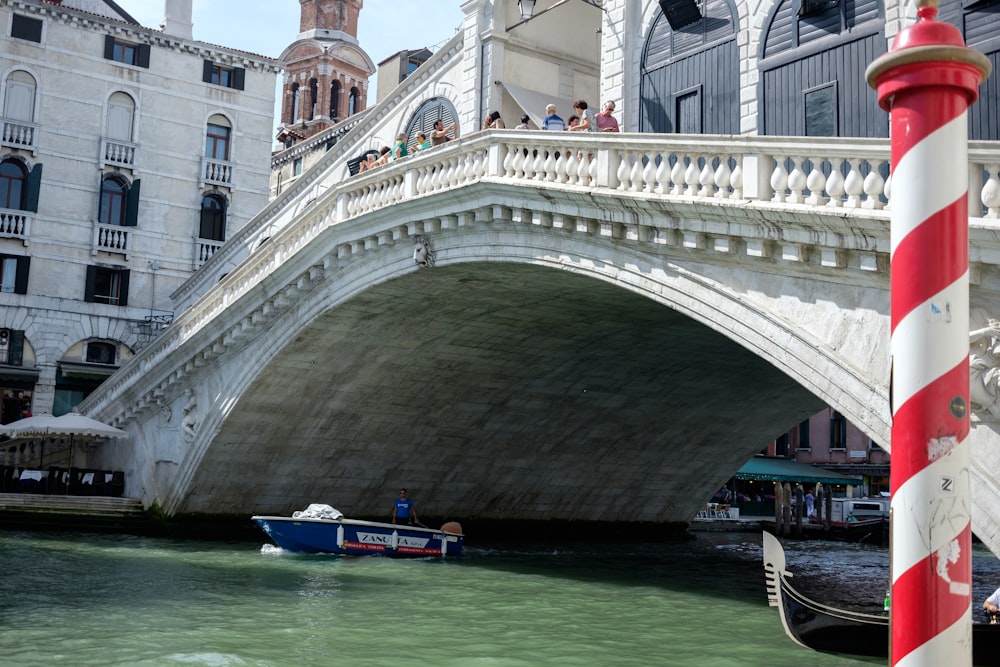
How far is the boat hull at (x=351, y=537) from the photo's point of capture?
1570cm

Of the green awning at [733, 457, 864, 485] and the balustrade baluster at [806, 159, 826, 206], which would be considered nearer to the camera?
the balustrade baluster at [806, 159, 826, 206]

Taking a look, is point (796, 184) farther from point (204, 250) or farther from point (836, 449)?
point (836, 449)

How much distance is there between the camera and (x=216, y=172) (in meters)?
26.0

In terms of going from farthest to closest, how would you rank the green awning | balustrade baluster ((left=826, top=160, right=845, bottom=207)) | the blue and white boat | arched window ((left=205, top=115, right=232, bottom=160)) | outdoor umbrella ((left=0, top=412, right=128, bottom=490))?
1. the green awning
2. arched window ((left=205, top=115, right=232, bottom=160))
3. outdoor umbrella ((left=0, top=412, right=128, bottom=490))
4. the blue and white boat
5. balustrade baluster ((left=826, top=160, right=845, bottom=207))

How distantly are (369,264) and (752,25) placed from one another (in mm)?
5769

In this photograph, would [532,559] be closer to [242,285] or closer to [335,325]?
[335,325]

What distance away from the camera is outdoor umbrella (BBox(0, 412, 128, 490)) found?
61.6 ft

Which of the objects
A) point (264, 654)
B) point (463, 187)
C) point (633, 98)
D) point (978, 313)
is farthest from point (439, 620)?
point (633, 98)

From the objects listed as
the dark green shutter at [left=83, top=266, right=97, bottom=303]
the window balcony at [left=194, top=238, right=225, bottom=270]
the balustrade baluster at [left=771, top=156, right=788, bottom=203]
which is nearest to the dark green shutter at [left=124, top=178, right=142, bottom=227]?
the dark green shutter at [left=83, top=266, right=97, bottom=303]

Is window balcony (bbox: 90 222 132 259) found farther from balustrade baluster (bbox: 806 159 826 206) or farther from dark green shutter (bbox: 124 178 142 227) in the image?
balustrade baluster (bbox: 806 159 826 206)

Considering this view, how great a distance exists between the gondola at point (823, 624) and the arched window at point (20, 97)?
20.5 meters

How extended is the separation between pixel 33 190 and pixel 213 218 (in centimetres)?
423

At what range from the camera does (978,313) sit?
712 centimetres

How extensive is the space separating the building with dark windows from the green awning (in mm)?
14930
